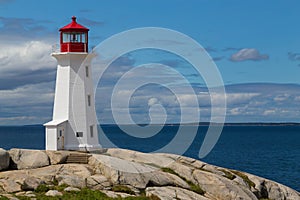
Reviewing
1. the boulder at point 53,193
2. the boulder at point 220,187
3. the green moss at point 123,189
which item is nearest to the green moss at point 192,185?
the boulder at point 220,187

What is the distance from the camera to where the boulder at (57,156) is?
29.8 metres

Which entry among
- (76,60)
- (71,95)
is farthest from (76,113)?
(76,60)

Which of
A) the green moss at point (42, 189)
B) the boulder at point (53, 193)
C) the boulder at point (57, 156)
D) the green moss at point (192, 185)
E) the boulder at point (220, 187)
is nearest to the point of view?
the boulder at point (53, 193)

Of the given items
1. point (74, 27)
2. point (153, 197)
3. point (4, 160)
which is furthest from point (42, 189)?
point (74, 27)

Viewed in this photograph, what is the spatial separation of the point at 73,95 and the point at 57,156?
5.47m

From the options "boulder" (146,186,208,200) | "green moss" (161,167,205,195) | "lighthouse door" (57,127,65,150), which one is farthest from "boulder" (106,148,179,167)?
"boulder" (146,186,208,200)

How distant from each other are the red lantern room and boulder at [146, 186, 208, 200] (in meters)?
12.3

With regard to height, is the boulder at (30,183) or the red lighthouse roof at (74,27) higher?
the red lighthouse roof at (74,27)

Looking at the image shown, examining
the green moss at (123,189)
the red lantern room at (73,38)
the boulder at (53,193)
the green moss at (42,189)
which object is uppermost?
the red lantern room at (73,38)

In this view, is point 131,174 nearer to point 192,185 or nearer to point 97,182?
point 97,182

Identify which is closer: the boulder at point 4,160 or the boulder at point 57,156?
the boulder at point 4,160

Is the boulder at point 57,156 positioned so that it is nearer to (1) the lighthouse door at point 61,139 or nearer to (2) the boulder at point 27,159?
(2) the boulder at point 27,159

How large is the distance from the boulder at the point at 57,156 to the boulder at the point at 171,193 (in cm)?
620

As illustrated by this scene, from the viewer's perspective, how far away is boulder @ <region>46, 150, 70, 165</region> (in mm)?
29844
